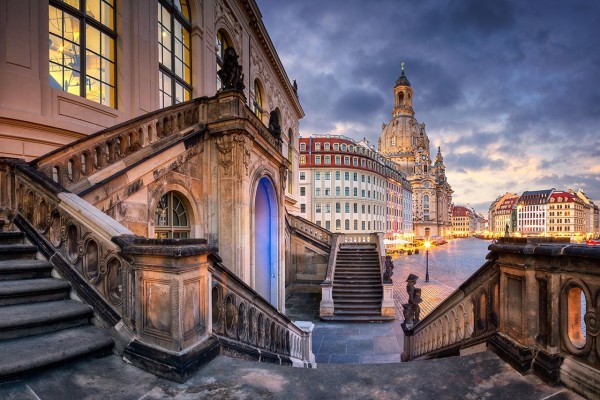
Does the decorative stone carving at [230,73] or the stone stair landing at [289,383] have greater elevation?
the decorative stone carving at [230,73]

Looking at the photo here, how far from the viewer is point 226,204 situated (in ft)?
26.6

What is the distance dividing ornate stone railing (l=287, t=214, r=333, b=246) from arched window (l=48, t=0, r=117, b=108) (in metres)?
13.2

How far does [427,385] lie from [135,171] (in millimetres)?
5679

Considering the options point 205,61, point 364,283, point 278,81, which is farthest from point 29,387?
point 278,81

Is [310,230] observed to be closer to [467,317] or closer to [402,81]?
[467,317]

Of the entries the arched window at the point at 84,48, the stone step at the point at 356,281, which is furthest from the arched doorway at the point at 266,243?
the stone step at the point at 356,281

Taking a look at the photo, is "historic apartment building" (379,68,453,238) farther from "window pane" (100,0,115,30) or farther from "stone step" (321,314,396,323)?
"window pane" (100,0,115,30)

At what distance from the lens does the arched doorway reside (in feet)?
36.2

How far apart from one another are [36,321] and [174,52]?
35.9 ft

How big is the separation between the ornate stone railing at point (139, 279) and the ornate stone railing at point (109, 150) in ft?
1.62

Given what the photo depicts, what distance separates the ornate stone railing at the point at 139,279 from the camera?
2.71 meters

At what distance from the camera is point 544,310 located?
2.78m

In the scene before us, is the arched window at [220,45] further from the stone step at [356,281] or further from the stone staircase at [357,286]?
the stone staircase at [357,286]

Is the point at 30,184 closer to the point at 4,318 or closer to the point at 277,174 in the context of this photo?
the point at 4,318
